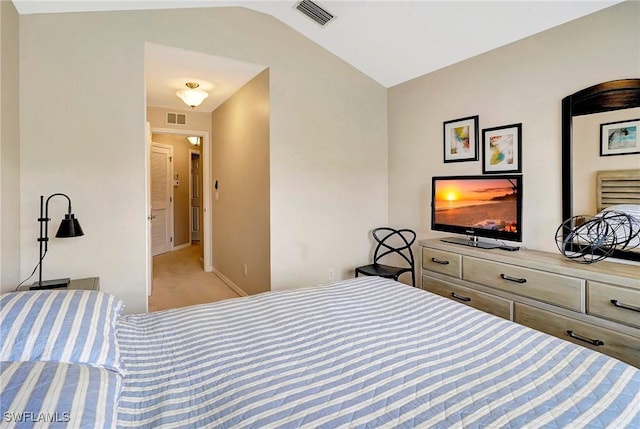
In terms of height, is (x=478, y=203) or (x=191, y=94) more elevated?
(x=191, y=94)

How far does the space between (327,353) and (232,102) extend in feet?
12.2

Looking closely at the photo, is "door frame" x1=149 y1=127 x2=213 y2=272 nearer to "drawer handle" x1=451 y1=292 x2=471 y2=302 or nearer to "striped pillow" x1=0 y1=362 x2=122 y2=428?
"drawer handle" x1=451 y1=292 x2=471 y2=302

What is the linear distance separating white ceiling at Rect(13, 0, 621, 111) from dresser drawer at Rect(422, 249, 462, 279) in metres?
1.80

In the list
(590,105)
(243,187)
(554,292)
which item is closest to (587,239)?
(554,292)

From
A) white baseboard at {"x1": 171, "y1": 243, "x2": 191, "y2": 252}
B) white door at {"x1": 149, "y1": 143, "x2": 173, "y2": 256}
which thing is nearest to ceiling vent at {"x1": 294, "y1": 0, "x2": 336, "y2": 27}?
white door at {"x1": 149, "y1": 143, "x2": 173, "y2": 256}

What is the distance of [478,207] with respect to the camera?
9.31 ft

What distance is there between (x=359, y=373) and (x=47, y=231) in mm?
2452

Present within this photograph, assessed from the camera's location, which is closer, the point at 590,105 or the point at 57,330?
the point at 57,330

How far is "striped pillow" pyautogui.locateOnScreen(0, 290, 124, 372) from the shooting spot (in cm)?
99

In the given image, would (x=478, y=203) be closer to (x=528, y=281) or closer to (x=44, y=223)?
(x=528, y=281)

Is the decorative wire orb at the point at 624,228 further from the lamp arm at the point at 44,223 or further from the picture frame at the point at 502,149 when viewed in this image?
the lamp arm at the point at 44,223

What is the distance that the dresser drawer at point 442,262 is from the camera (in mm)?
2682

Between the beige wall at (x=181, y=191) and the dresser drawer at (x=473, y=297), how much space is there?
5.76 meters

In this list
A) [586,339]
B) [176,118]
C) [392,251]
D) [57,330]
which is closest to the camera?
[57,330]
